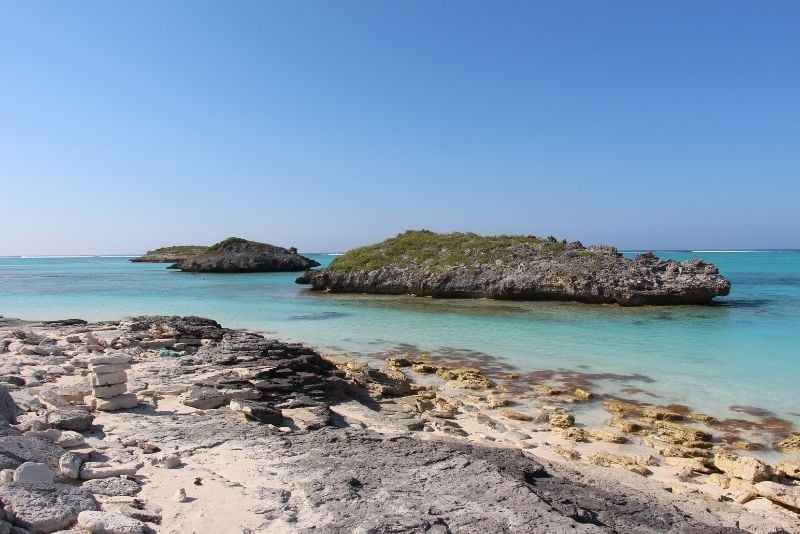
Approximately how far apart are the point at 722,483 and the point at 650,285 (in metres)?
24.8

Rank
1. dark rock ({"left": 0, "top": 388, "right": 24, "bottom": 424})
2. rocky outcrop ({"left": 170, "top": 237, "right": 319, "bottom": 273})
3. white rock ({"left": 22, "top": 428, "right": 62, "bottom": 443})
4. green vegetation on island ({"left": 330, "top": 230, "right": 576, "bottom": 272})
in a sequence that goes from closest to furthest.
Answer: white rock ({"left": 22, "top": 428, "right": 62, "bottom": 443})
dark rock ({"left": 0, "top": 388, "right": 24, "bottom": 424})
green vegetation on island ({"left": 330, "top": 230, "right": 576, "bottom": 272})
rocky outcrop ({"left": 170, "top": 237, "right": 319, "bottom": 273})

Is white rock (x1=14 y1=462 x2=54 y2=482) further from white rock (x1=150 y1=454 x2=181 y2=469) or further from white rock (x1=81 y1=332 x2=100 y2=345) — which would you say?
white rock (x1=81 y1=332 x2=100 y2=345)

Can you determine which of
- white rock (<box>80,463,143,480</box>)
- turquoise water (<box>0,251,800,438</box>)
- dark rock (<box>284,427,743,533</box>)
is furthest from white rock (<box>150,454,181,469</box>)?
turquoise water (<box>0,251,800,438</box>)

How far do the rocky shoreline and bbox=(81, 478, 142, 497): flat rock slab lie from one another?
0.06ft

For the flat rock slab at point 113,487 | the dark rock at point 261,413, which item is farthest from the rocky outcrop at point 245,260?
the flat rock slab at point 113,487

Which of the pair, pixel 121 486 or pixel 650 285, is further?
A: pixel 650 285

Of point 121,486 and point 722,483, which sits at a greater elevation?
point 121,486

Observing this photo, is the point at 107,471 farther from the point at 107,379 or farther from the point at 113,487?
the point at 107,379

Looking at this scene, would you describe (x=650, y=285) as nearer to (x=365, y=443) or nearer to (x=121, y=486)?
(x=365, y=443)

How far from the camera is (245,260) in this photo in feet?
240

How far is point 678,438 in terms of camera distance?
27.3ft

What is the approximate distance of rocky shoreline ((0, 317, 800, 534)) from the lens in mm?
4480

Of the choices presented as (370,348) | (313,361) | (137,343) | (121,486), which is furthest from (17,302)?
(121,486)

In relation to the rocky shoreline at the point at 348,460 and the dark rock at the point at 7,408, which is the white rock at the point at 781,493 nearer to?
the rocky shoreline at the point at 348,460
